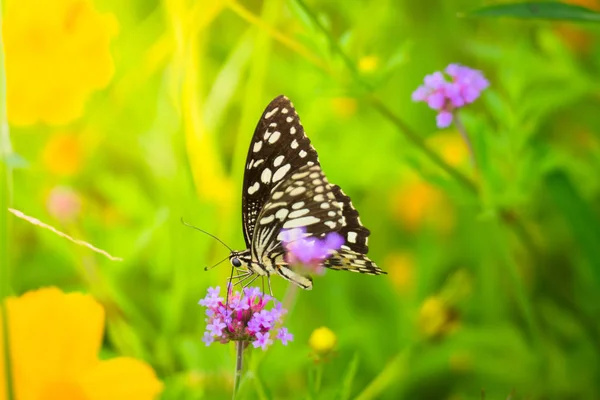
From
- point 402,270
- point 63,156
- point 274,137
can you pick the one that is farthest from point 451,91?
point 63,156

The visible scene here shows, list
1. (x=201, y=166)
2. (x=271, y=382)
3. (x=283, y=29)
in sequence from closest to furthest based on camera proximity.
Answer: (x=271, y=382), (x=201, y=166), (x=283, y=29)

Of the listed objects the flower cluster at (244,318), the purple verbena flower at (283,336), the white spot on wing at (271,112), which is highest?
the white spot on wing at (271,112)

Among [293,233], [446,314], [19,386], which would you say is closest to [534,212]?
[446,314]

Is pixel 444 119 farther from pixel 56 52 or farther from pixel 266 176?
pixel 56 52

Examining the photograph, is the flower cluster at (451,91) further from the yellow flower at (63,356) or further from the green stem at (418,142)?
the yellow flower at (63,356)

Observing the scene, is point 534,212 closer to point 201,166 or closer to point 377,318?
point 377,318

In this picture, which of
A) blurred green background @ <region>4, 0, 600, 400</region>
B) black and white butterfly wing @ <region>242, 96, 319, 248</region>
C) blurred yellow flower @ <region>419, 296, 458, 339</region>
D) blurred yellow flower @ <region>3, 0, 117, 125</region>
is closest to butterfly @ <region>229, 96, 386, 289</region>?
black and white butterfly wing @ <region>242, 96, 319, 248</region>

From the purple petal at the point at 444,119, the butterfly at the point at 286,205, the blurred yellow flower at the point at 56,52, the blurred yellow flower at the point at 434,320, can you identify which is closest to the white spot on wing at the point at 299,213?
the butterfly at the point at 286,205
